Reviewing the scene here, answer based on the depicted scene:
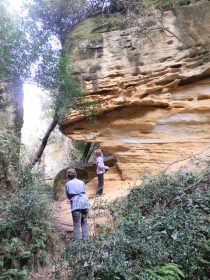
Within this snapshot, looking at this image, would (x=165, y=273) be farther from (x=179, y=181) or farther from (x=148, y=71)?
(x=148, y=71)

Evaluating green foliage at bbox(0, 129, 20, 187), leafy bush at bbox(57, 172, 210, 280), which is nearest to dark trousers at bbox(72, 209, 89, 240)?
leafy bush at bbox(57, 172, 210, 280)

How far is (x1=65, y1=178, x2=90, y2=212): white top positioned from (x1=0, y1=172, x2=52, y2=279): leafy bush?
599mm

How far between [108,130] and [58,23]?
215 inches

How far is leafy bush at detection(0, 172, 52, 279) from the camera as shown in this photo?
6137 mm

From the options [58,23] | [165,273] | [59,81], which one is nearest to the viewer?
[165,273]

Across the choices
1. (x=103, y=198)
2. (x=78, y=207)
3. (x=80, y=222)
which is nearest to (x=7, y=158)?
(x=78, y=207)

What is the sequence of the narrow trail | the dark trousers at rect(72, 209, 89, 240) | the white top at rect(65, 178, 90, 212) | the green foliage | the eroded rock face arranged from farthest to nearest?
the eroded rock face → the green foliage → the narrow trail → the white top at rect(65, 178, 90, 212) → the dark trousers at rect(72, 209, 89, 240)

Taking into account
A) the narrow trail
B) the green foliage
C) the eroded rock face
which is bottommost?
the narrow trail

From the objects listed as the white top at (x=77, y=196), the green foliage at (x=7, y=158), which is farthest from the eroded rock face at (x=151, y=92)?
the white top at (x=77, y=196)

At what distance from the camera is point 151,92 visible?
11781 millimetres

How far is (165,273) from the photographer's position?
202 inches

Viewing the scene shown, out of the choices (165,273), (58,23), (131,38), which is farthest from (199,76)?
(165,273)

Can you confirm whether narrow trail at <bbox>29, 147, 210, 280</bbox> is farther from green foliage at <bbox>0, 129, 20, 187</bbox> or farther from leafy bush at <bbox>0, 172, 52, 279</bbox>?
green foliage at <bbox>0, 129, 20, 187</bbox>

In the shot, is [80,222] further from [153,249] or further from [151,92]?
[151,92]
